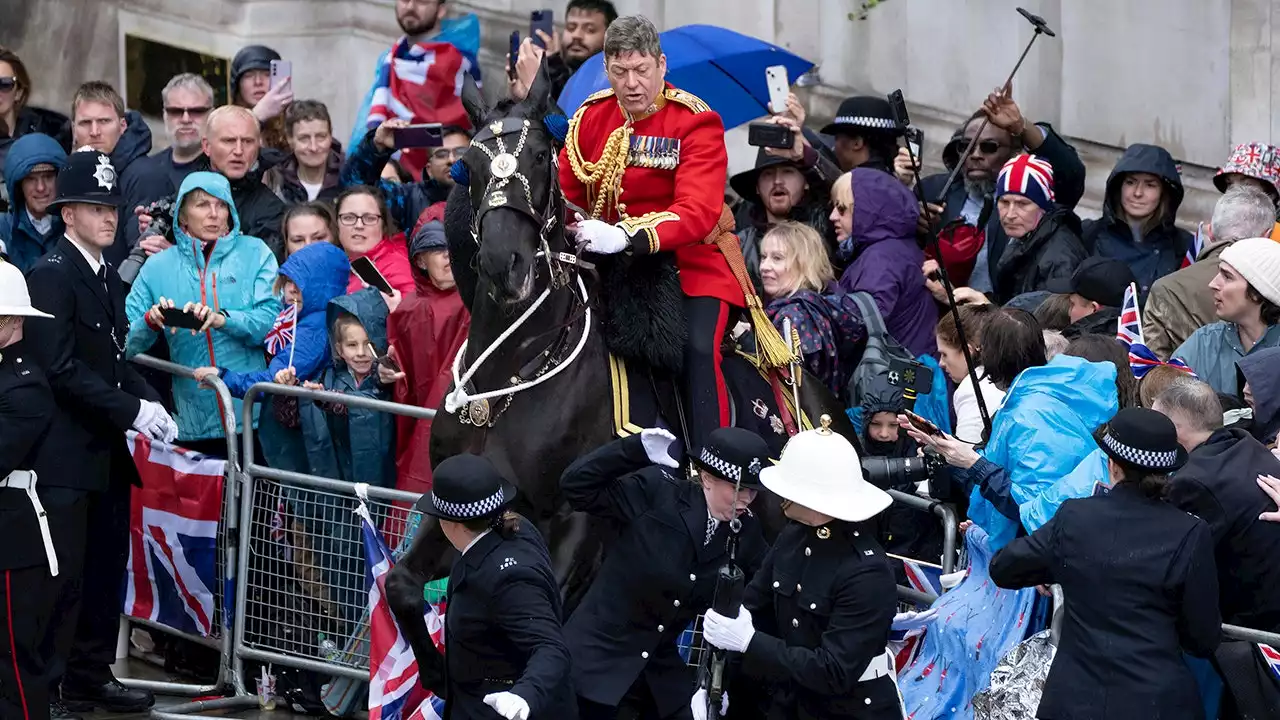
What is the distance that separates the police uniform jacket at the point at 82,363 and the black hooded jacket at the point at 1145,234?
528cm

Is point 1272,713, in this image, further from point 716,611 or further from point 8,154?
point 8,154

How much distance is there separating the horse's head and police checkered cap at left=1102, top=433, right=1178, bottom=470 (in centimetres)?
245

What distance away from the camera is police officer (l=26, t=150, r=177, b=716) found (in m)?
10.5

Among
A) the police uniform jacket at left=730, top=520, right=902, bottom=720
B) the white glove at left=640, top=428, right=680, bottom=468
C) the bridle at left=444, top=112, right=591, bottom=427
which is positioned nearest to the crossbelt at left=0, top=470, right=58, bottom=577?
the bridle at left=444, top=112, right=591, bottom=427

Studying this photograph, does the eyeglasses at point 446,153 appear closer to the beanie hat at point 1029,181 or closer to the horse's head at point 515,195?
the beanie hat at point 1029,181

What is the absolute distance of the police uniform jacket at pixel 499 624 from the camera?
7707mm

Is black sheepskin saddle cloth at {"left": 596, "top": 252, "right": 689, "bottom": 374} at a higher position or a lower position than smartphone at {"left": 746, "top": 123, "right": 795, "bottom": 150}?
lower

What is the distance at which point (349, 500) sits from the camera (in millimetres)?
11078

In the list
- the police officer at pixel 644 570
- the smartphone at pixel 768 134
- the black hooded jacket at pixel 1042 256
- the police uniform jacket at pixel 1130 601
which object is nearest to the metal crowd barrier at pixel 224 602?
the police officer at pixel 644 570

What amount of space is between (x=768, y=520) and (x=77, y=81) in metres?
7.85

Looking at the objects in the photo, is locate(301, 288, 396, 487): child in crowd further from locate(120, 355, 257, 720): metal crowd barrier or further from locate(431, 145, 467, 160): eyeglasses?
locate(431, 145, 467, 160): eyeglasses

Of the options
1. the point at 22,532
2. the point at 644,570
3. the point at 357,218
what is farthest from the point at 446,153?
the point at 644,570

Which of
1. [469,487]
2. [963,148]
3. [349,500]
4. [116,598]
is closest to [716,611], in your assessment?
[469,487]

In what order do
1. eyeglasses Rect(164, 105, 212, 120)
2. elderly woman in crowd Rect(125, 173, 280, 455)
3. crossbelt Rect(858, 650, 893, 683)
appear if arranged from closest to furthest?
1. crossbelt Rect(858, 650, 893, 683)
2. elderly woman in crowd Rect(125, 173, 280, 455)
3. eyeglasses Rect(164, 105, 212, 120)
